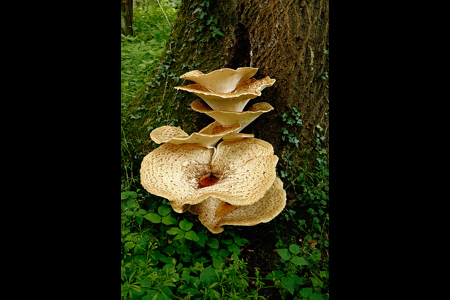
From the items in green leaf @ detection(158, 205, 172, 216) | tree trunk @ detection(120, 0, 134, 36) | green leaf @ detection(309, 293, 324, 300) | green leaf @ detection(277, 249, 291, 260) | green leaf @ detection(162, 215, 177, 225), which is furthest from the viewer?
tree trunk @ detection(120, 0, 134, 36)

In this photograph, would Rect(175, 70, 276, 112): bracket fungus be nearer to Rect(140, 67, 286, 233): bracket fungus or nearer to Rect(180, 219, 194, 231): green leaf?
Rect(140, 67, 286, 233): bracket fungus

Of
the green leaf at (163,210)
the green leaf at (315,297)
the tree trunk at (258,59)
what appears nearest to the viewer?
the green leaf at (315,297)

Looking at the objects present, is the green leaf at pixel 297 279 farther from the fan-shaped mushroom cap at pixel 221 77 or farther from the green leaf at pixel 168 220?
the fan-shaped mushroom cap at pixel 221 77

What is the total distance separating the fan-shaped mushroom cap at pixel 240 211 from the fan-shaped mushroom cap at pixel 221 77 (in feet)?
4.16

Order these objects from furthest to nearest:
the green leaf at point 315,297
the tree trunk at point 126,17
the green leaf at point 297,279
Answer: the tree trunk at point 126,17 < the green leaf at point 297,279 < the green leaf at point 315,297

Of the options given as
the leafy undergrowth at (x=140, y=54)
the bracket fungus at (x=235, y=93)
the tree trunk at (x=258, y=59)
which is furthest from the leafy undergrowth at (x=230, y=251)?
the leafy undergrowth at (x=140, y=54)

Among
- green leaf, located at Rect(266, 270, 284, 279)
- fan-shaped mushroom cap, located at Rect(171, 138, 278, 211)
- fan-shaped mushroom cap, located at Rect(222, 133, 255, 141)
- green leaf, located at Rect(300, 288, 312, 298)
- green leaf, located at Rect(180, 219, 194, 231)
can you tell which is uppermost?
fan-shaped mushroom cap, located at Rect(222, 133, 255, 141)

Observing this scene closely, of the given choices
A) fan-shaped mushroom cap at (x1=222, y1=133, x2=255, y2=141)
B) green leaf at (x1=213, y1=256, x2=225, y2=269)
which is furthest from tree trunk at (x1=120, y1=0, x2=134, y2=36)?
green leaf at (x1=213, y1=256, x2=225, y2=269)

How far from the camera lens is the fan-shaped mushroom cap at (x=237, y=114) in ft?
9.93

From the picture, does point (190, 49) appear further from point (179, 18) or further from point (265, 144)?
point (265, 144)

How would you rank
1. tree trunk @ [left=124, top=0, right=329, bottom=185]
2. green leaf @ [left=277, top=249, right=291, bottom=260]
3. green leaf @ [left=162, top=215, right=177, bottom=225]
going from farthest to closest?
tree trunk @ [left=124, top=0, right=329, bottom=185] < green leaf @ [left=162, top=215, right=177, bottom=225] < green leaf @ [left=277, top=249, right=291, bottom=260]

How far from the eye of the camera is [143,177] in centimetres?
282

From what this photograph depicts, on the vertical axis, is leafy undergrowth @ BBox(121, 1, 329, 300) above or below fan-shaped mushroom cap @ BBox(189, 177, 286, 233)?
below

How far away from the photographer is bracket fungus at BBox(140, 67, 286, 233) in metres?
2.68
